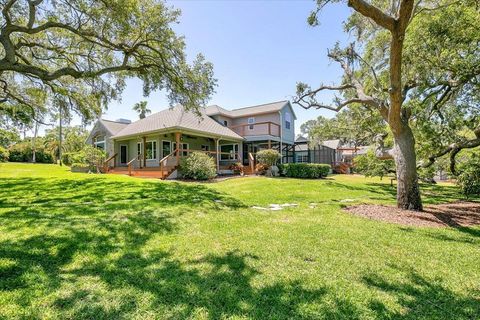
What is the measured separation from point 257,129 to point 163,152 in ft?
29.8

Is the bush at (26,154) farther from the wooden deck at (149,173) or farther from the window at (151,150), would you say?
the wooden deck at (149,173)

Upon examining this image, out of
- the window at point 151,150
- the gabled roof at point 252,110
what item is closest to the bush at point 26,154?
the window at point 151,150

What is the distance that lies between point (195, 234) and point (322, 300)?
2.98m

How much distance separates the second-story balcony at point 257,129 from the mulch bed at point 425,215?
15.1m

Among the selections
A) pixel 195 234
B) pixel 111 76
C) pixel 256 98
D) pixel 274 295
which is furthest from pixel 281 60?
pixel 274 295

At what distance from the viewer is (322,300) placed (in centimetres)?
295

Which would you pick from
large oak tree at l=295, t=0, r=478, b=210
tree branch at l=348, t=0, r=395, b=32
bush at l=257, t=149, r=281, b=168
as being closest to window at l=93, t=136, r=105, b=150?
bush at l=257, t=149, r=281, b=168

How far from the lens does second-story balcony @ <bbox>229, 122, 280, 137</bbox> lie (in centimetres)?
2327

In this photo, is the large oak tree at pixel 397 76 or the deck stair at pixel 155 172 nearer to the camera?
the large oak tree at pixel 397 76

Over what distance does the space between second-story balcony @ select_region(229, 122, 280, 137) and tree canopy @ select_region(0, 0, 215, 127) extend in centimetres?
1129

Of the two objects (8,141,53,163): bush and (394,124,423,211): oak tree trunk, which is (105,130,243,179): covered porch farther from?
(8,141,53,163): bush

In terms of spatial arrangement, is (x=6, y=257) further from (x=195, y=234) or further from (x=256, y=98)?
(x=256, y=98)

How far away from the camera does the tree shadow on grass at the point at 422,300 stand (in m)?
2.74

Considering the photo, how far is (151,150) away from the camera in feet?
67.7
